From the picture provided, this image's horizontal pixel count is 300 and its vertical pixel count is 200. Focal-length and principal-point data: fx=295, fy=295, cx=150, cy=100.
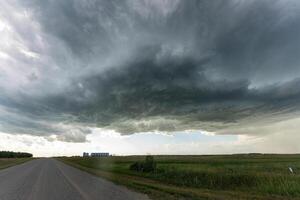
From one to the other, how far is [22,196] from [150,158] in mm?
21199

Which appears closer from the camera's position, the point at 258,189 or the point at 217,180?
the point at 258,189

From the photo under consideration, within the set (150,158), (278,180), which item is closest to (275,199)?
(278,180)

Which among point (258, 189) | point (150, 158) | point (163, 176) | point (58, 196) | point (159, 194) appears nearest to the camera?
point (58, 196)

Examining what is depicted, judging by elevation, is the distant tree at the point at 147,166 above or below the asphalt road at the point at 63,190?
above

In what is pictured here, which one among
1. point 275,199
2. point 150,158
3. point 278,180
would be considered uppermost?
point 150,158

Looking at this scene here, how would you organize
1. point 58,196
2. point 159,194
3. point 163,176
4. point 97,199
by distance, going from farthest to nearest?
point 163,176, point 159,194, point 58,196, point 97,199

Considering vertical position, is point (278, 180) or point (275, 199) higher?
point (278, 180)

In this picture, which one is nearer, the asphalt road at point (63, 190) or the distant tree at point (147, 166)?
the asphalt road at point (63, 190)

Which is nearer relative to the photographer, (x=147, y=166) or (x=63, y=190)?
(x=63, y=190)

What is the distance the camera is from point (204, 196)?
14875 mm

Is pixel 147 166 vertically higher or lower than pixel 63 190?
higher

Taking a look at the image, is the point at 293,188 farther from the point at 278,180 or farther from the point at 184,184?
the point at 184,184

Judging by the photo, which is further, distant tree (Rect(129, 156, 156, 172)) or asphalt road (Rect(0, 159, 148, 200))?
distant tree (Rect(129, 156, 156, 172))

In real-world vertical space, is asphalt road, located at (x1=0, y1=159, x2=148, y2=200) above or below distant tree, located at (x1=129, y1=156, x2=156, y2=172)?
below
